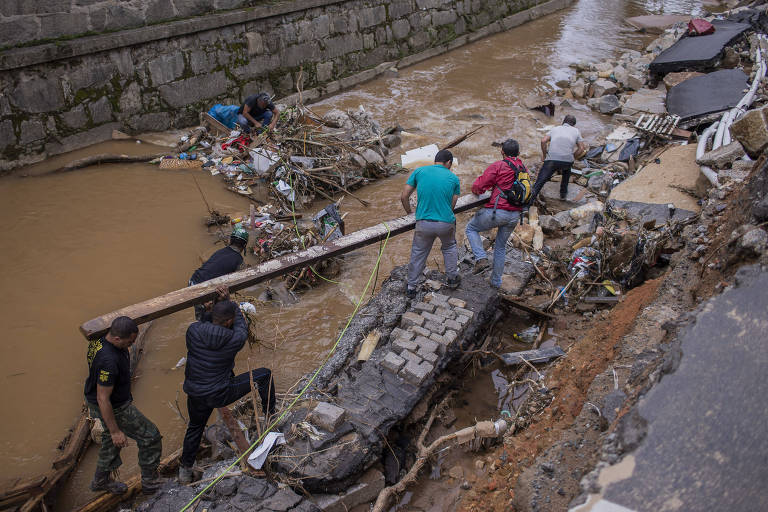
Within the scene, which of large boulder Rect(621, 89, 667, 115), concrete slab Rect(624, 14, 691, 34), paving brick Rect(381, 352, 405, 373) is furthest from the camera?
concrete slab Rect(624, 14, 691, 34)

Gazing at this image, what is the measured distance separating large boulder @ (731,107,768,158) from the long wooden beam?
2.84 meters

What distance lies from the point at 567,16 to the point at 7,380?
810 inches

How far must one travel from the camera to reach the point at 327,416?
381cm

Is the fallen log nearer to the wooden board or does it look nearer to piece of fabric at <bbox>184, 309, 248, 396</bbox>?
piece of fabric at <bbox>184, 309, 248, 396</bbox>

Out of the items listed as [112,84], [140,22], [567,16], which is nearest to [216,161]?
[112,84]

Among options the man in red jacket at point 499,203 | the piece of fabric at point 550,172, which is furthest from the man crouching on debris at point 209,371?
the piece of fabric at point 550,172

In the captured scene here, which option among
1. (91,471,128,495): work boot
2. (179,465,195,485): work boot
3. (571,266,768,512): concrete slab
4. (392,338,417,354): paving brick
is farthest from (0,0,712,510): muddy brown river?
(571,266,768,512): concrete slab

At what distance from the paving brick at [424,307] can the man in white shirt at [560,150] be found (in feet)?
→ 10.2

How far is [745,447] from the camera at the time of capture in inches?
89.6

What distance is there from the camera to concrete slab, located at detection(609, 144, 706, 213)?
678 centimetres

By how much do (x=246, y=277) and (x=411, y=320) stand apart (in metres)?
1.61

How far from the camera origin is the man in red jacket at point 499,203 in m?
5.22

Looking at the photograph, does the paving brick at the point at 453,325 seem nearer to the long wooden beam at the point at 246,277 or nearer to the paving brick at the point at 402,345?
the paving brick at the point at 402,345

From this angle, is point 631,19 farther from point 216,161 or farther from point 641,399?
point 641,399
